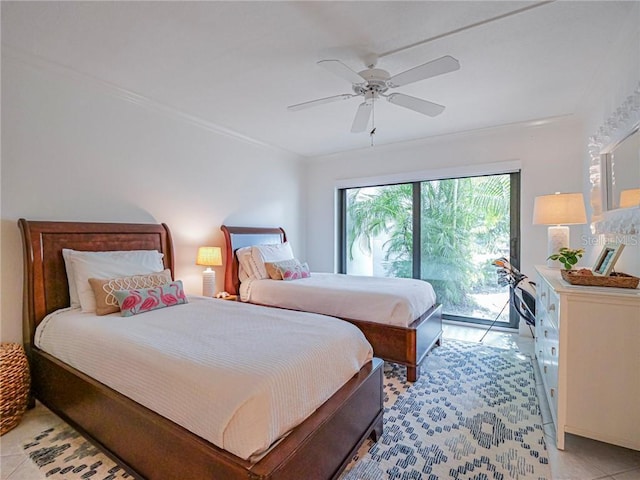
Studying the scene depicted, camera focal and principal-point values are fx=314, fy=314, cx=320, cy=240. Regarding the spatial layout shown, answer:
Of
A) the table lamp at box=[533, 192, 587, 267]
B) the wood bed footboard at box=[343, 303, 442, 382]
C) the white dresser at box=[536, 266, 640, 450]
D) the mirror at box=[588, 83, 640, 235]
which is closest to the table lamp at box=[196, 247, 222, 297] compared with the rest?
the wood bed footboard at box=[343, 303, 442, 382]

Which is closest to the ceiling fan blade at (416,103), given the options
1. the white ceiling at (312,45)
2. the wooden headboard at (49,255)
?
the white ceiling at (312,45)

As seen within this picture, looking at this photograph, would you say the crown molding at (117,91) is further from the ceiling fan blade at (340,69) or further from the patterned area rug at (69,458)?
the patterned area rug at (69,458)

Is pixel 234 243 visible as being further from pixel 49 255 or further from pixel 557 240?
pixel 557 240

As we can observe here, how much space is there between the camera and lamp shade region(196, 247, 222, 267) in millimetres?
3416

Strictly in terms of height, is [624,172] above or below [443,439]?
above

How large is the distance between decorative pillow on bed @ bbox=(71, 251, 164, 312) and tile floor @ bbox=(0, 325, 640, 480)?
0.79 meters

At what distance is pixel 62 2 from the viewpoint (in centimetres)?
177

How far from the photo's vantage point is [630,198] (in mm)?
1951

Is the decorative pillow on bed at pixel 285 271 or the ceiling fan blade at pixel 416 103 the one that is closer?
the ceiling fan blade at pixel 416 103

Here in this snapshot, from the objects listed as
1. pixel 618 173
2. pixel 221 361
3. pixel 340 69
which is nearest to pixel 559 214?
pixel 618 173

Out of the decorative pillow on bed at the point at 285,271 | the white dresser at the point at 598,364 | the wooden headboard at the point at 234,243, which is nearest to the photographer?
the white dresser at the point at 598,364

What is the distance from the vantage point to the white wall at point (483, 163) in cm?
353

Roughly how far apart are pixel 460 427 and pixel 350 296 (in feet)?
4.35

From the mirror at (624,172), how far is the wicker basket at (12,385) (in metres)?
3.97
